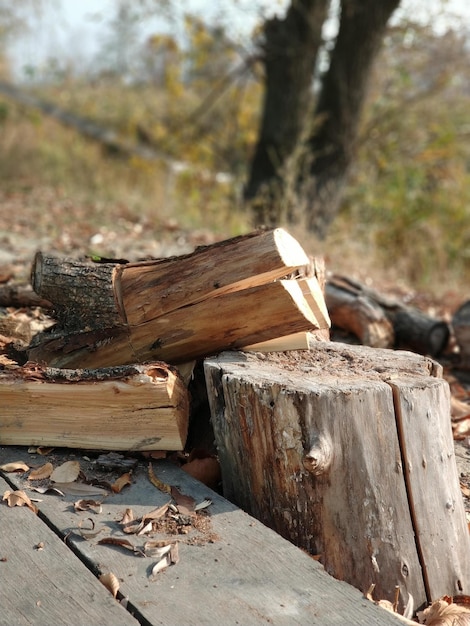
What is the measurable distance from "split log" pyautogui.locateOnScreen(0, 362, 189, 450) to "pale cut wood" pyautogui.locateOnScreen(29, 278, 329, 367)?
0.18 meters

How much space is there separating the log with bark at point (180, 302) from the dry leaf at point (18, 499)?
677mm

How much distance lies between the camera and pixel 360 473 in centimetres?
250

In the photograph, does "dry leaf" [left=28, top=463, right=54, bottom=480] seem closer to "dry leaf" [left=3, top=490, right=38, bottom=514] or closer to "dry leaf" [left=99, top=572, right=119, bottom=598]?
"dry leaf" [left=3, top=490, right=38, bottom=514]

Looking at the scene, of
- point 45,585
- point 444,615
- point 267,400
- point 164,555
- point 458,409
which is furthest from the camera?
point 458,409

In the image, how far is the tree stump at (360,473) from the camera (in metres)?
2.50

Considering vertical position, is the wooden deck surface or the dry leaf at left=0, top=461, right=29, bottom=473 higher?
the dry leaf at left=0, top=461, right=29, bottom=473

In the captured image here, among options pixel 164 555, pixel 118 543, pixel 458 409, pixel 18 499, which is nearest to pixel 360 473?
pixel 164 555

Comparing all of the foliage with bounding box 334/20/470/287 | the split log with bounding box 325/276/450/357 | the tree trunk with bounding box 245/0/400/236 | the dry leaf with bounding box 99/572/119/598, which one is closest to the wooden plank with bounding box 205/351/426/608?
the dry leaf with bounding box 99/572/119/598

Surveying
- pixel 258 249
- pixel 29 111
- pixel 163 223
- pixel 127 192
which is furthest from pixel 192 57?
pixel 258 249

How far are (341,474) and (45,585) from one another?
0.99 metres

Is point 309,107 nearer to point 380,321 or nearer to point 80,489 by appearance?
point 380,321

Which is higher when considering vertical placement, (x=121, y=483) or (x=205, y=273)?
(x=205, y=273)

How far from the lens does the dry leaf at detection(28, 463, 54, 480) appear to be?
107 inches

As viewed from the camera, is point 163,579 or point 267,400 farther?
point 267,400
